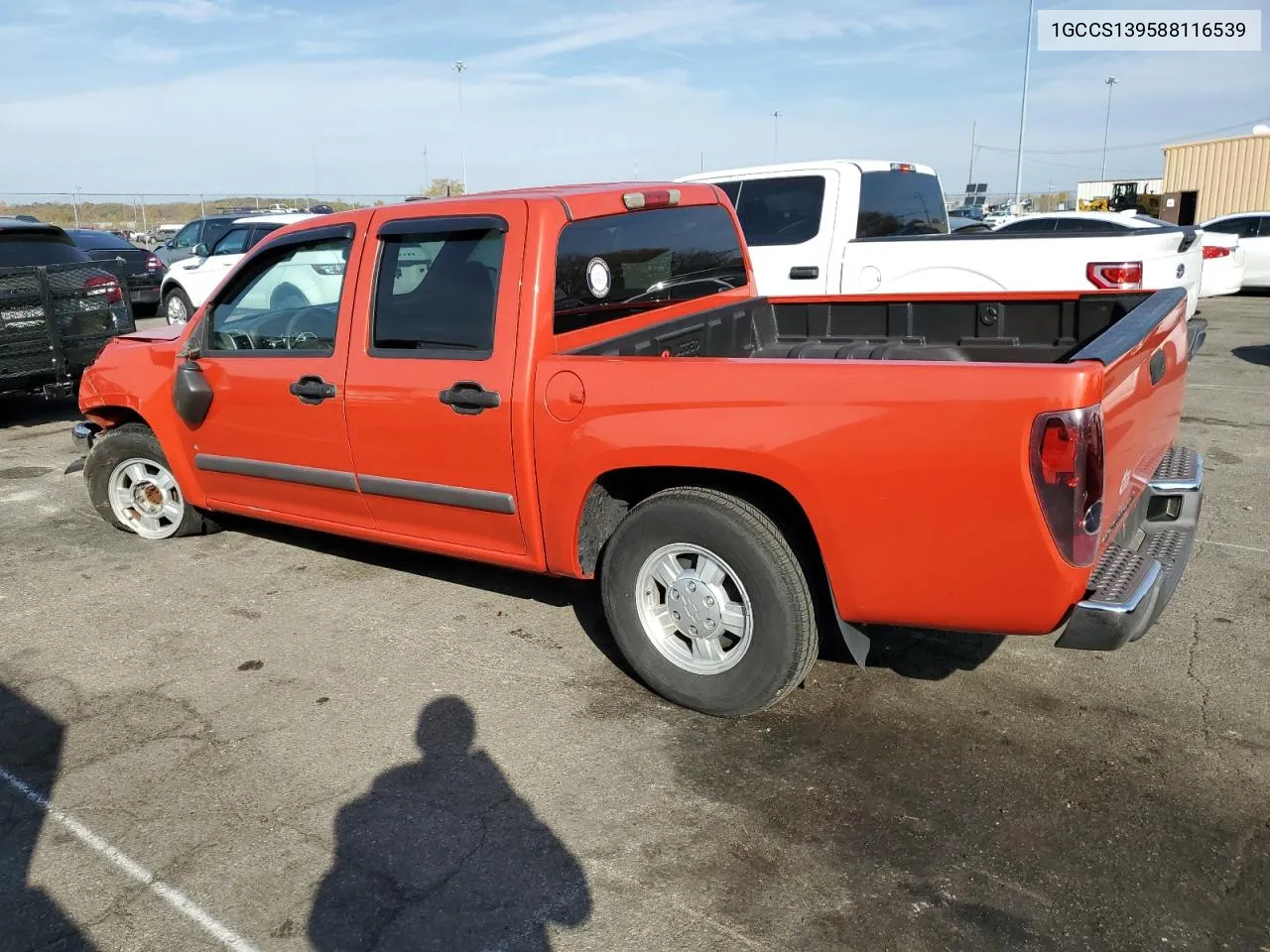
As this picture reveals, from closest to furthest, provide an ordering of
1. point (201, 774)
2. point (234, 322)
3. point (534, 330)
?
point (201, 774) → point (534, 330) → point (234, 322)

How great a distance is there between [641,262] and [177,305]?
11.4 metres

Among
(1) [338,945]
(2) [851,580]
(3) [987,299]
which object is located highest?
(3) [987,299]

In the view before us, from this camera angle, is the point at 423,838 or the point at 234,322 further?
the point at 234,322

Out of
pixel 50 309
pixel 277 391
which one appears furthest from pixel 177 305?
pixel 277 391

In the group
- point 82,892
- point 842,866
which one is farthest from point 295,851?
point 842,866

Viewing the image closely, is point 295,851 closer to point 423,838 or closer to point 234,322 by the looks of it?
point 423,838

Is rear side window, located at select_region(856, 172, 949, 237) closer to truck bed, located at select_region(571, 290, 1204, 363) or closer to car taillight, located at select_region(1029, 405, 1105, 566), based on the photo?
truck bed, located at select_region(571, 290, 1204, 363)

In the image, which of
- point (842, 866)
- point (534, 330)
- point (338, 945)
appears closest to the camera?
point (338, 945)

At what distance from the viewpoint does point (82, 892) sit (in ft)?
9.05

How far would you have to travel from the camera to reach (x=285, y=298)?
4676 mm

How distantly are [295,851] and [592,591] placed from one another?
6.86 feet

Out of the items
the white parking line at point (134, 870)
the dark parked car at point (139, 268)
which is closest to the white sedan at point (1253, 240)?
the dark parked car at point (139, 268)

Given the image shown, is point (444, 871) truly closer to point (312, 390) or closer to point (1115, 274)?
point (312, 390)

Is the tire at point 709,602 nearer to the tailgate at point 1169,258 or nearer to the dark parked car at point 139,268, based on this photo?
the tailgate at point 1169,258
